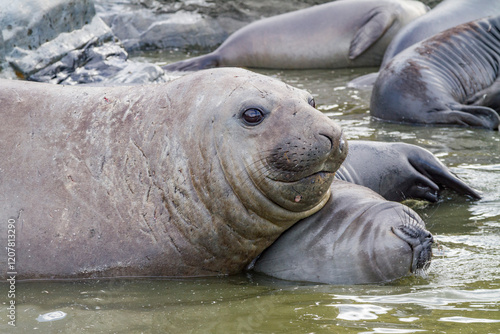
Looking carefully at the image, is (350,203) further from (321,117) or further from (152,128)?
(152,128)

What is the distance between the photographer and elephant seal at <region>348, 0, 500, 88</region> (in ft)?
29.3

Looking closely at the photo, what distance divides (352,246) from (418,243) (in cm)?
33

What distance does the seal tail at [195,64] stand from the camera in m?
10.6

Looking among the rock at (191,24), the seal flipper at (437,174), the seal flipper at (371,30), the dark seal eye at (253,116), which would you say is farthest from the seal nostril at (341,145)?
the rock at (191,24)

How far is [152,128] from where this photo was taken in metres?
3.89

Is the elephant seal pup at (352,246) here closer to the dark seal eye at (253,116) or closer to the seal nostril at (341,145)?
the seal nostril at (341,145)

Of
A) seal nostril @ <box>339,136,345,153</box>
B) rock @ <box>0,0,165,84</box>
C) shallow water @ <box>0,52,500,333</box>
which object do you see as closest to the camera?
shallow water @ <box>0,52,500,333</box>

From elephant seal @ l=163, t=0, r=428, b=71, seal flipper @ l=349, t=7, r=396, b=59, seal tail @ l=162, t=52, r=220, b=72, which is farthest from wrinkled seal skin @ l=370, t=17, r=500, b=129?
seal tail @ l=162, t=52, r=220, b=72

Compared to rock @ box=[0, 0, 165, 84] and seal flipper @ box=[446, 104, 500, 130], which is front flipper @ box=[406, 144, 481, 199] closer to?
seal flipper @ box=[446, 104, 500, 130]

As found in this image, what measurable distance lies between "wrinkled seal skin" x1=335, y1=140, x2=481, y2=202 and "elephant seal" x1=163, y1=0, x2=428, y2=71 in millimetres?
5524

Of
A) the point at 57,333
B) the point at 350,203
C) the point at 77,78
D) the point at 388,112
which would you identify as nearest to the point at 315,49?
the point at 388,112

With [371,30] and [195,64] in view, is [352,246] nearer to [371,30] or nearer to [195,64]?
[371,30]

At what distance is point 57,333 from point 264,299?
3.03 ft

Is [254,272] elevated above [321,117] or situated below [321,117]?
below
